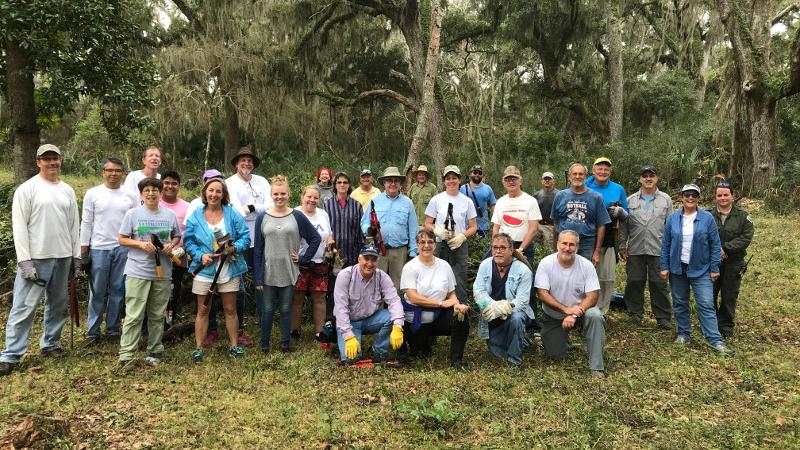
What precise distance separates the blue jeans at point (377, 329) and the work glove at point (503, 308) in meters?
1.00

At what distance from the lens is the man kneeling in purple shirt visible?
A: 4.84m

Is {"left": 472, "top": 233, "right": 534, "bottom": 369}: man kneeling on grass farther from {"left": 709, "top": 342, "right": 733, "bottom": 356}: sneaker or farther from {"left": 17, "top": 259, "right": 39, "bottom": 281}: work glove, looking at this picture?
{"left": 17, "top": 259, "right": 39, "bottom": 281}: work glove

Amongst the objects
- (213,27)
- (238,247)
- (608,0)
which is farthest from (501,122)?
(238,247)

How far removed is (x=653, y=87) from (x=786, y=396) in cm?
1524

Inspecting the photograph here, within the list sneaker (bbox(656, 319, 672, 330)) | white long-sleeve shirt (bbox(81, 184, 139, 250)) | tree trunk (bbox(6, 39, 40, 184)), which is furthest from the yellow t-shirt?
tree trunk (bbox(6, 39, 40, 184))

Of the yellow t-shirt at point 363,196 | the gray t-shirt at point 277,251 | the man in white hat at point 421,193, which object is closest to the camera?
the gray t-shirt at point 277,251

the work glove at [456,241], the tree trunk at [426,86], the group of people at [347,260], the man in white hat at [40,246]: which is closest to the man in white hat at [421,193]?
the group of people at [347,260]

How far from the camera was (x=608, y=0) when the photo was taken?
13930mm

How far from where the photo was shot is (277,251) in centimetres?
502

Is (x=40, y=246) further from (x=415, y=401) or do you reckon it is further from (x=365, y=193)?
(x=415, y=401)

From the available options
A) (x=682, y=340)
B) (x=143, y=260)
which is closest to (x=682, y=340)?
(x=682, y=340)

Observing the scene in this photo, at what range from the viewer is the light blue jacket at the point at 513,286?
4906mm

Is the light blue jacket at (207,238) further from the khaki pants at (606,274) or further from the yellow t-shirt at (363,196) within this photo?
the khaki pants at (606,274)

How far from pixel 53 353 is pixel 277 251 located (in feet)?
7.51
